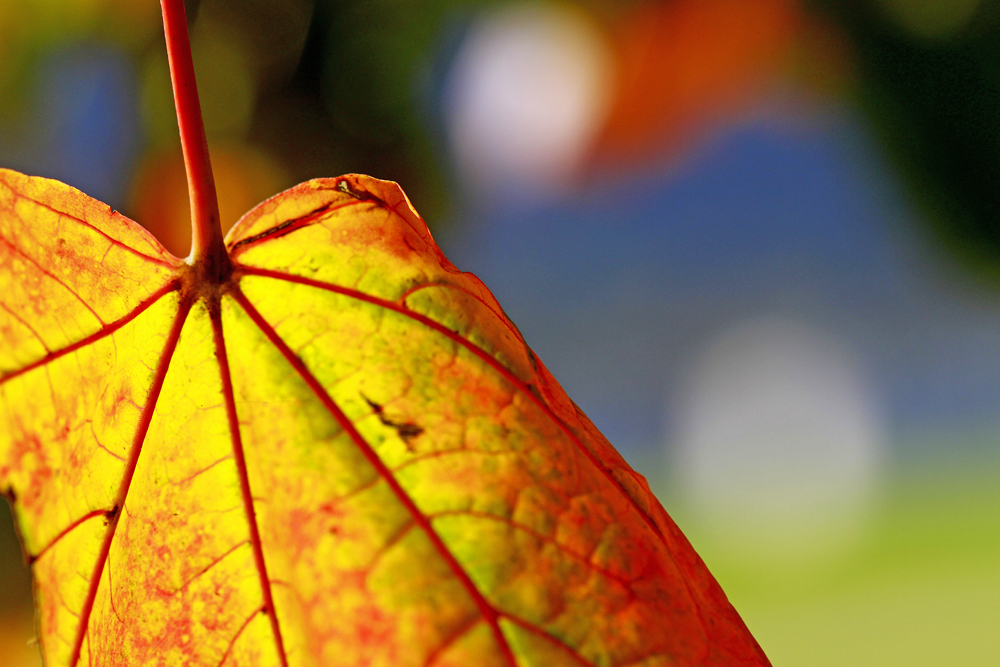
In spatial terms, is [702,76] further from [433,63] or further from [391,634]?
[391,634]

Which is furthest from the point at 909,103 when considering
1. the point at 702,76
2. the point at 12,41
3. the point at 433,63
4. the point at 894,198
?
the point at 12,41

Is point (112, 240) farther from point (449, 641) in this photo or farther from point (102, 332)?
point (449, 641)

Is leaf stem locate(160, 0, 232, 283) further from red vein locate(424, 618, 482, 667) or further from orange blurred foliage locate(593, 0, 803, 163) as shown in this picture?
orange blurred foliage locate(593, 0, 803, 163)

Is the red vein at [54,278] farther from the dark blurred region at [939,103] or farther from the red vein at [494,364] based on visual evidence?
the dark blurred region at [939,103]

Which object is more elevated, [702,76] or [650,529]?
[702,76]

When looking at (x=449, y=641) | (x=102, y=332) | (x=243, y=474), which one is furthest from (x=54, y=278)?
(x=449, y=641)

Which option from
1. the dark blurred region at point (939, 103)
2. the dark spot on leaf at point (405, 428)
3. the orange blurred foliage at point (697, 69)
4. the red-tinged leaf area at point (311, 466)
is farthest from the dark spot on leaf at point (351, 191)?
the dark blurred region at point (939, 103)
